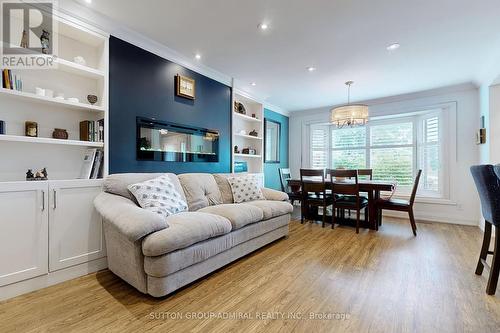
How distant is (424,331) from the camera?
147 cm

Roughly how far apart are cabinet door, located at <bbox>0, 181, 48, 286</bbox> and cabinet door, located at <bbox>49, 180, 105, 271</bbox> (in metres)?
0.06

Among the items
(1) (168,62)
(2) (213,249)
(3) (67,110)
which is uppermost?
(1) (168,62)

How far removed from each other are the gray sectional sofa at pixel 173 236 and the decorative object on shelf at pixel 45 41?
1.25 metres

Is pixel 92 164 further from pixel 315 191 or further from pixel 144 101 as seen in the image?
pixel 315 191

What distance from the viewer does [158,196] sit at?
92.1 inches

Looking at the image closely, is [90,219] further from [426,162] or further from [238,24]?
[426,162]

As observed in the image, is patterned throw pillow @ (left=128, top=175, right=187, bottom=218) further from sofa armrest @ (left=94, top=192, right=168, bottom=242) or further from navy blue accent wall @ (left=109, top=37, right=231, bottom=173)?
navy blue accent wall @ (left=109, top=37, right=231, bottom=173)

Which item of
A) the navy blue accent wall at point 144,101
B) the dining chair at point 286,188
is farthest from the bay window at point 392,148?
the navy blue accent wall at point 144,101

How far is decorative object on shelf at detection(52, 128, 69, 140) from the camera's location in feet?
7.17

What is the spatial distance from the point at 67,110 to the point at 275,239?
2737 mm

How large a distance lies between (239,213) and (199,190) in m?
0.74

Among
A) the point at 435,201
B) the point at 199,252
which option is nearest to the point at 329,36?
the point at 199,252

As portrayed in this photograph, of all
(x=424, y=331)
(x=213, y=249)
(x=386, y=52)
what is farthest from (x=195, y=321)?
(x=386, y=52)

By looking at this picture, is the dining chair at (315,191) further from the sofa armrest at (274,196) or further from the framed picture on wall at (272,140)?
the framed picture on wall at (272,140)
